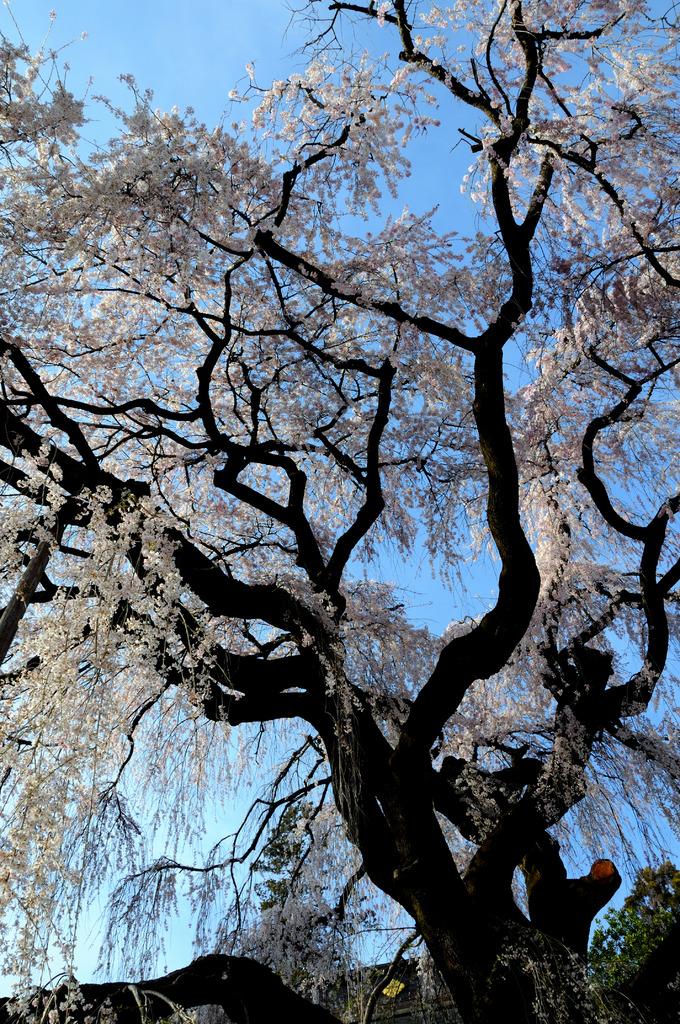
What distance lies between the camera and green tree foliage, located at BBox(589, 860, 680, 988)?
19.3 feet

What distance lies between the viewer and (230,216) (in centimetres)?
478

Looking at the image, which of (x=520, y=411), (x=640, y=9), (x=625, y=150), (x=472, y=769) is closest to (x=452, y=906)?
(x=472, y=769)

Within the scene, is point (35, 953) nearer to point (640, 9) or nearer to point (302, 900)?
point (302, 900)

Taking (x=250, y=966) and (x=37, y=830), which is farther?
(x=250, y=966)

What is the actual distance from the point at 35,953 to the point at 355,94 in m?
4.75

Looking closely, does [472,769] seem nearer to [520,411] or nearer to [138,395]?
[520,411]

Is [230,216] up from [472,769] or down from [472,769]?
up

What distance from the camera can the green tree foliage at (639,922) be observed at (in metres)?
5.87

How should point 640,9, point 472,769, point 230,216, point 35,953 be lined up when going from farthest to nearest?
point 472,769 → point 230,216 → point 640,9 → point 35,953

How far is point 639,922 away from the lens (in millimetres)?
7527

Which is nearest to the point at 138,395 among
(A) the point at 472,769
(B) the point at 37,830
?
(A) the point at 472,769

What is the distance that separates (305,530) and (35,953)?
2826 millimetres

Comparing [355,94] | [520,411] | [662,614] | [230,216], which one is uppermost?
[355,94]

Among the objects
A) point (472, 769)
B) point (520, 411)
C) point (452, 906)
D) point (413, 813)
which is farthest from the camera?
point (520, 411)
